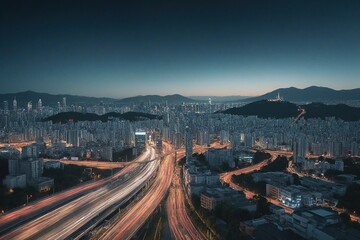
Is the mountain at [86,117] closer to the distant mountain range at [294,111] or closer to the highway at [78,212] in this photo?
the distant mountain range at [294,111]

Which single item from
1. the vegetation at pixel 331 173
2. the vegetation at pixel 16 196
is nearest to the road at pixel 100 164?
the vegetation at pixel 16 196

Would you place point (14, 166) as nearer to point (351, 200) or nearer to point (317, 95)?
point (351, 200)

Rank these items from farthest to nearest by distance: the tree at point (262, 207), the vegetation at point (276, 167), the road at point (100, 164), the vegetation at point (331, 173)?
the road at point (100, 164) < the vegetation at point (276, 167) < the vegetation at point (331, 173) < the tree at point (262, 207)

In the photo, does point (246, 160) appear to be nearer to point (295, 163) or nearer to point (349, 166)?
point (295, 163)

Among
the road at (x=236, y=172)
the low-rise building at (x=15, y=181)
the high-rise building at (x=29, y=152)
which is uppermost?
the high-rise building at (x=29, y=152)

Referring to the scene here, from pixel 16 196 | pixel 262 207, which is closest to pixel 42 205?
A: pixel 16 196

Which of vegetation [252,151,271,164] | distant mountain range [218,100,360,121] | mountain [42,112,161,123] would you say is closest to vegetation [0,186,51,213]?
vegetation [252,151,271,164]

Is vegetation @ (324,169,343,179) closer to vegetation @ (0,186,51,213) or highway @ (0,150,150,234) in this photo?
highway @ (0,150,150,234)

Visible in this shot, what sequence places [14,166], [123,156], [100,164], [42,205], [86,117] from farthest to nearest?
[86,117] → [123,156] → [100,164] → [14,166] → [42,205]
